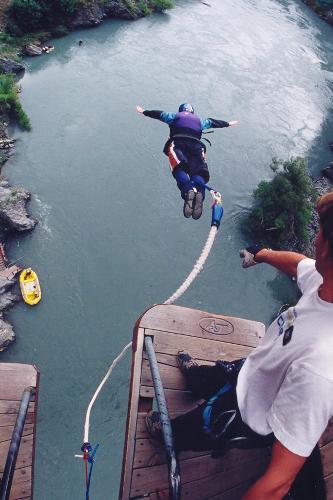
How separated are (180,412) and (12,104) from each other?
9413mm

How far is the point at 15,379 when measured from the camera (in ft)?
9.99

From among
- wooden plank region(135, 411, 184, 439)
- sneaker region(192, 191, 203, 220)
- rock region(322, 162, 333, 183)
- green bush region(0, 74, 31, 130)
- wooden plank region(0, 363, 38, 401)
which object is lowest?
green bush region(0, 74, 31, 130)

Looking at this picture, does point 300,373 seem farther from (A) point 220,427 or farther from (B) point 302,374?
(A) point 220,427

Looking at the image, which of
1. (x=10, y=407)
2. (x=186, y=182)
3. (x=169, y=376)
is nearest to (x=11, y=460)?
(x=10, y=407)

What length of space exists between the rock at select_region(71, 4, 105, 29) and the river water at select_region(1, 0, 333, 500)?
0.40m

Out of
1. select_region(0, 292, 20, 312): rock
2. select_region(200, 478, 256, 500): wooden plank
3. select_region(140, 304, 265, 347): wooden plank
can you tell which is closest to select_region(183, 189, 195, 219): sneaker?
select_region(140, 304, 265, 347): wooden plank

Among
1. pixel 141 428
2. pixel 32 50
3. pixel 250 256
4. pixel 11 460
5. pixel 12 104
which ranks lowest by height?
pixel 12 104

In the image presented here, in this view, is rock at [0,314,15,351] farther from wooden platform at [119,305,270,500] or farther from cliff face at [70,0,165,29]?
cliff face at [70,0,165,29]

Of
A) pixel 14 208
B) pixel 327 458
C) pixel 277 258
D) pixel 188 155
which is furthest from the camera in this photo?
pixel 14 208

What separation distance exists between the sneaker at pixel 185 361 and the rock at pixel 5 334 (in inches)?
167

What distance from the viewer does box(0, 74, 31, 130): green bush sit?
395 inches

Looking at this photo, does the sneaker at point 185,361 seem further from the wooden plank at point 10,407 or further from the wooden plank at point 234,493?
the wooden plank at point 10,407

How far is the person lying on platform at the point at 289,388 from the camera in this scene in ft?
4.65

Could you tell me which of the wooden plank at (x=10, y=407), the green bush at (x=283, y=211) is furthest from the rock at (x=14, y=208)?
the wooden plank at (x=10, y=407)
